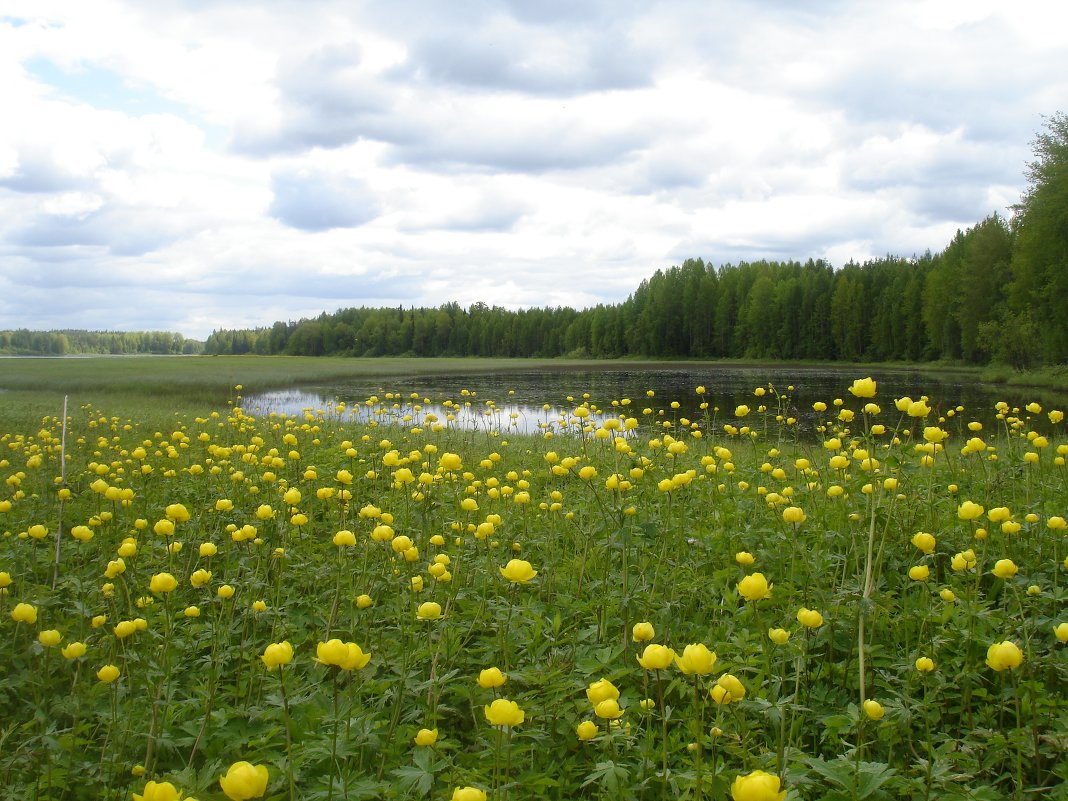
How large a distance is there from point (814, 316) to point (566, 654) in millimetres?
71874

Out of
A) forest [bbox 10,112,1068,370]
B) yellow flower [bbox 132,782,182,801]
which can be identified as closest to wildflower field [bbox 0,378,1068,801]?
yellow flower [bbox 132,782,182,801]

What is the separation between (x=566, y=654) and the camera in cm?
266

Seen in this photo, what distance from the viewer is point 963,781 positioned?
6.79 ft

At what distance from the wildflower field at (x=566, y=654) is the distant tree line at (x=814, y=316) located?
35.4 meters

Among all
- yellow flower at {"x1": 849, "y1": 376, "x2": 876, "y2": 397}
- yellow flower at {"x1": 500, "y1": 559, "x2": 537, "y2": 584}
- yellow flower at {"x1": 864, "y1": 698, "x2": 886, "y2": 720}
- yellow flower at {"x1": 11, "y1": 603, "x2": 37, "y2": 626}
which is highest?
yellow flower at {"x1": 849, "y1": 376, "x2": 876, "y2": 397}

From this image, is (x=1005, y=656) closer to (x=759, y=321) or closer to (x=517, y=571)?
(x=517, y=571)

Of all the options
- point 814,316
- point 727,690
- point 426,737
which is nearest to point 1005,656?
point 727,690

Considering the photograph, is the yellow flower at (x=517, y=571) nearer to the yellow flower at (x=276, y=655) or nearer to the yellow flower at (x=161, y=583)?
the yellow flower at (x=276, y=655)

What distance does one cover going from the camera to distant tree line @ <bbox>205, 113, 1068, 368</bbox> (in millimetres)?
32688

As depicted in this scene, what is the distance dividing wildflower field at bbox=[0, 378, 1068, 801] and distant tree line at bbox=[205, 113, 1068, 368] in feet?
116

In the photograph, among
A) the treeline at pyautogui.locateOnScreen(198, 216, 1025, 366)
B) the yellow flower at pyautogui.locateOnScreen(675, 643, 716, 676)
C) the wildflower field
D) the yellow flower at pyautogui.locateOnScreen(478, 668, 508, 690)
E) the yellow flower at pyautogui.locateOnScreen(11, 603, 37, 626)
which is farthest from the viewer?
the treeline at pyautogui.locateOnScreen(198, 216, 1025, 366)

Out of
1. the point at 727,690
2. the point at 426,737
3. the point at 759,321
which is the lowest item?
the point at 426,737

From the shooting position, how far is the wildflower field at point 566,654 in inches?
73.4

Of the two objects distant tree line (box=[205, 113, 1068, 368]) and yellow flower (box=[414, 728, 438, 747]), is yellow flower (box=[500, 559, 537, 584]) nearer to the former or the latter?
yellow flower (box=[414, 728, 438, 747])
